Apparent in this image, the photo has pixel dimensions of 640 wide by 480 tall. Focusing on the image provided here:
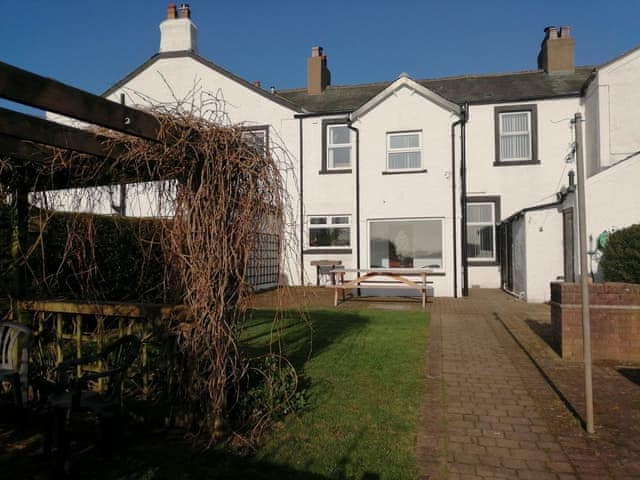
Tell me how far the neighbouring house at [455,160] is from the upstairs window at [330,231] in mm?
39

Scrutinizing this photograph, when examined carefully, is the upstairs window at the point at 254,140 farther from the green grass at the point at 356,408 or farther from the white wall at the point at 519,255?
the white wall at the point at 519,255

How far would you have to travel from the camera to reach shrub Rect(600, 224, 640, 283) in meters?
7.68

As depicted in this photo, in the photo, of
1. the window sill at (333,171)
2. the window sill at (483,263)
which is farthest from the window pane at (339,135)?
the window sill at (483,263)

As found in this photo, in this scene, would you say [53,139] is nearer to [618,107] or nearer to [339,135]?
[339,135]

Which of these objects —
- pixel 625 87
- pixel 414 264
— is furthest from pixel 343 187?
pixel 625 87

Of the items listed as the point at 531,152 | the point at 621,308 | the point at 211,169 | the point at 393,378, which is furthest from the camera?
the point at 531,152

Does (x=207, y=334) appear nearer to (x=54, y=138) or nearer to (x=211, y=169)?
(x=211, y=169)

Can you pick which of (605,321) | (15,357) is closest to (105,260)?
(15,357)

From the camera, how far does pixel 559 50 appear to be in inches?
698

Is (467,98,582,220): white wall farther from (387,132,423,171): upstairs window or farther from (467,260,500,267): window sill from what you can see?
(387,132,423,171): upstairs window

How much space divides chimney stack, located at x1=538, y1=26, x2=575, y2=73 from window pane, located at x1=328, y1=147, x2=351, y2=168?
8661mm

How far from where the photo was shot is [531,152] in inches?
617

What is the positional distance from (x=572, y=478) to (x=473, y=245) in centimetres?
1359

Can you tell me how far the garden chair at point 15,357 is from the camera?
3928 mm
